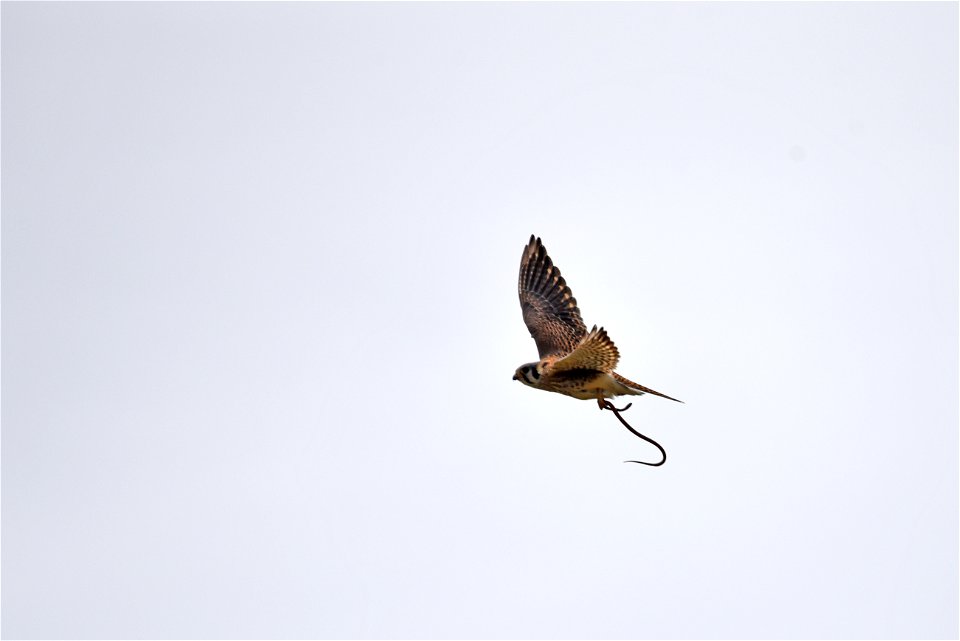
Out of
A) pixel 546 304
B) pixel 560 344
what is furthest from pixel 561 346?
pixel 546 304

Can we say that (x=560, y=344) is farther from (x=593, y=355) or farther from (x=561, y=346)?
(x=593, y=355)

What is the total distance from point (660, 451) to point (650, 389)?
2.97 ft

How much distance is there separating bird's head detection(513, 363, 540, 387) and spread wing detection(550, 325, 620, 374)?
0.37 metres

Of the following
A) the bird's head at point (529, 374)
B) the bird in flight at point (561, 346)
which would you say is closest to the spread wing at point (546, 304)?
the bird in flight at point (561, 346)

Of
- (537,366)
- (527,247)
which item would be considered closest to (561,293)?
(527,247)

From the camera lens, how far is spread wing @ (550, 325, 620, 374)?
63.5ft

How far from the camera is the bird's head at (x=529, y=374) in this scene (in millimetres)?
21281

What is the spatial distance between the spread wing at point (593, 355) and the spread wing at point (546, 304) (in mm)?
2554

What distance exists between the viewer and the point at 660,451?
20734 millimetres

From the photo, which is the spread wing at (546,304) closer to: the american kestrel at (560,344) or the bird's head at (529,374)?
the american kestrel at (560,344)

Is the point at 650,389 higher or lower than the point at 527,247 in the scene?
lower

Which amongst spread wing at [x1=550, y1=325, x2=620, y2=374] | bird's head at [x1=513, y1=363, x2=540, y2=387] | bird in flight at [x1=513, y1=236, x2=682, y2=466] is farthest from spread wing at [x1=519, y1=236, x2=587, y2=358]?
spread wing at [x1=550, y1=325, x2=620, y2=374]

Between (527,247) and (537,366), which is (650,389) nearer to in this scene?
(537,366)

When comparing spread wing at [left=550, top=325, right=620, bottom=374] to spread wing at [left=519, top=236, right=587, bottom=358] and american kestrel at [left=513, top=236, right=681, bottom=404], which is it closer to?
american kestrel at [left=513, top=236, right=681, bottom=404]
